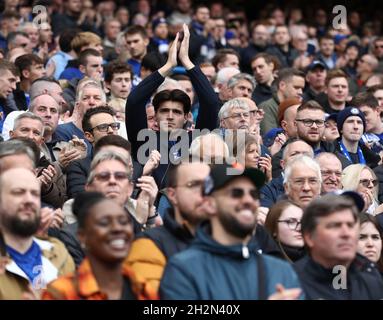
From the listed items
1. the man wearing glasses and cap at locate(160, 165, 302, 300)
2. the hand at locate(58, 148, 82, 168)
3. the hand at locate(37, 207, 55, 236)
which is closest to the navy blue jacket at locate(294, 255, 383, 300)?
the man wearing glasses and cap at locate(160, 165, 302, 300)

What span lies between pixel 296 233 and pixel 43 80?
4.50m

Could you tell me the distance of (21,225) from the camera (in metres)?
7.13

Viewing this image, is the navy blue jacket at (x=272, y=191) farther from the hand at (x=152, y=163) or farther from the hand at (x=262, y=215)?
the hand at (x=152, y=163)

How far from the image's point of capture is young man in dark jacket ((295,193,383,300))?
287 inches

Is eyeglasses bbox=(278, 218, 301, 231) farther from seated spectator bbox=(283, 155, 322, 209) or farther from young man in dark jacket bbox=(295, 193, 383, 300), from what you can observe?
young man in dark jacket bbox=(295, 193, 383, 300)

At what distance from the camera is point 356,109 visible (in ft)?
41.1

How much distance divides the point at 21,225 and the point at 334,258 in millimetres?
1919

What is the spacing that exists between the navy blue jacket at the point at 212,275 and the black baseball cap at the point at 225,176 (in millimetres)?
301

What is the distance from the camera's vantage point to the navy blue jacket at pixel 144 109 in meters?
10.1

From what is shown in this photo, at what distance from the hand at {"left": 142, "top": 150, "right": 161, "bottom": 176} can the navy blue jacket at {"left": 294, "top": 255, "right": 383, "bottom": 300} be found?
226 cm

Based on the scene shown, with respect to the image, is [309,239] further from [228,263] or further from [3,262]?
[3,262]
